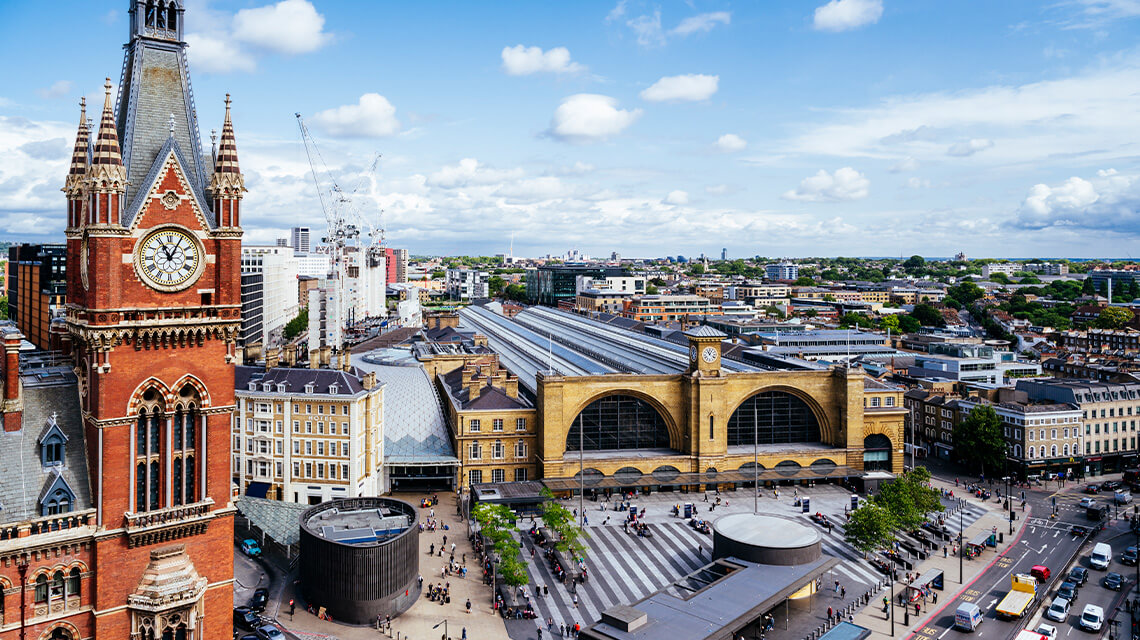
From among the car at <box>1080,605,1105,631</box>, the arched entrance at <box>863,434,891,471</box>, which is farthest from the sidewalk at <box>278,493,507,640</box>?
the arched entrance at <box>863,434,891,471</box>

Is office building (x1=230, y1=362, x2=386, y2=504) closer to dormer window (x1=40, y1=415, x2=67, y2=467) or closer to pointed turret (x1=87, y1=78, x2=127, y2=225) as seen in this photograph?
dormer window (x1=40, y1=415, x2=67, y2=467)

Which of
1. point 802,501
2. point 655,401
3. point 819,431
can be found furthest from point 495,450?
point 819,431

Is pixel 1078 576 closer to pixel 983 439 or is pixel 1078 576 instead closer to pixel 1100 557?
pixel 1100 557

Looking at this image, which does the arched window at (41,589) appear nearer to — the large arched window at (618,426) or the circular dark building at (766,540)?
the circular dark building at (766,540)

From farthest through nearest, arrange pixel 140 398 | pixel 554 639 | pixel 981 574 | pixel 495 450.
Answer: pixel 495 450
pixel 981 574
pixel 554 639
pixel 140 398

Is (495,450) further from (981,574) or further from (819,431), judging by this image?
(981,574)
